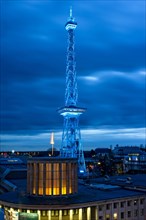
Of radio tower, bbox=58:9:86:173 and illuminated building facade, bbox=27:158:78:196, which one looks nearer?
illuminated building facade, bbox=27:158:78:196

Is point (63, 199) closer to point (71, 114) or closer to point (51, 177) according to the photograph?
point (51, 177)

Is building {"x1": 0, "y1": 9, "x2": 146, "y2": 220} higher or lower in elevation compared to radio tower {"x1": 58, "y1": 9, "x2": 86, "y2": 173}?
lower

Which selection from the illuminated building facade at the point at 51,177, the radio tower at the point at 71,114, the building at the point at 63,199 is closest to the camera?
the building at the point at 63,199

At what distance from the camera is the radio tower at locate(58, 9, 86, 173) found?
481ft

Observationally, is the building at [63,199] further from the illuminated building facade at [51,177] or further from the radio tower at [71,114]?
the radio tower at [71,114]

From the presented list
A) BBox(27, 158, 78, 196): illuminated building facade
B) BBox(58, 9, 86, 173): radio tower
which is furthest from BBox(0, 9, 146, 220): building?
BBox(58, 9, 86, 173): radio tower

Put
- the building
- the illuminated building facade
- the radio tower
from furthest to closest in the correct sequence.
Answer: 1. the radio tower
2. the illuminated building facade
3. the building

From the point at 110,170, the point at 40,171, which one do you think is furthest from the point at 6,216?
the point at 110,170

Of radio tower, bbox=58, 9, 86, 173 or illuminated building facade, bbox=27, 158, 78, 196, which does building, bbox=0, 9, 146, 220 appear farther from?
radio tower, bbox=58, 9, 86, 173

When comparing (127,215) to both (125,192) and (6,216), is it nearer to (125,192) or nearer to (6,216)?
(125,192)

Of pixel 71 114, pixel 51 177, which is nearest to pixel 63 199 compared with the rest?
pixel 51 177

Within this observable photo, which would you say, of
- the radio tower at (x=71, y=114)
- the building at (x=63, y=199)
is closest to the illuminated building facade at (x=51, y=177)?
the building at (x=63, y=199)

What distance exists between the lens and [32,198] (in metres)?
69.8

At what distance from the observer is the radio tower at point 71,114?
481 ft
